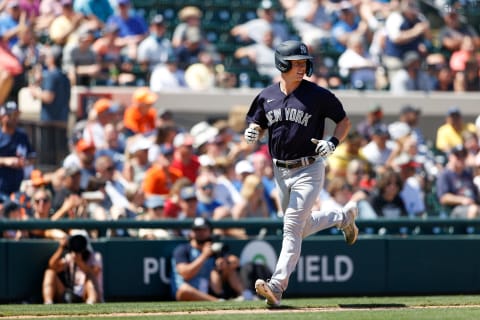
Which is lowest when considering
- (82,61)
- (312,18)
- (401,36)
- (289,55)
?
(289,55)

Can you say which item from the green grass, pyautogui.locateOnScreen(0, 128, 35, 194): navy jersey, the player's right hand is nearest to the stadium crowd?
pyautogui.locateOnScreen(0, 128, 35, 194): navy jersey

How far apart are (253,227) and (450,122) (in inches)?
197

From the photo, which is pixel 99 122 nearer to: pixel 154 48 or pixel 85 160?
pixel 85 160

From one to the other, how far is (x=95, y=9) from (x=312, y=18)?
3.84 meters

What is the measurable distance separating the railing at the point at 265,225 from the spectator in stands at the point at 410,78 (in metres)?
4.67

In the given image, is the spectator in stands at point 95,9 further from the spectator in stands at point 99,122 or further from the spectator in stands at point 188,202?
the spectator in stands at point 188,202

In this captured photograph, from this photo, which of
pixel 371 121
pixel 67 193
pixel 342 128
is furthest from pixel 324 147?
pixel 371 121

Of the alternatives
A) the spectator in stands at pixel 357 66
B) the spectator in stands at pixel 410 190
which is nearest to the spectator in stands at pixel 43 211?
the spectator in stands at pixel 410 190

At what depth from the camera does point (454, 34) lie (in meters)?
19.2

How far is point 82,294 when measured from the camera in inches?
434

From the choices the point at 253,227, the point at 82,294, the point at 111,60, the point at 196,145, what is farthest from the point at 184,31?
the point at 82,294

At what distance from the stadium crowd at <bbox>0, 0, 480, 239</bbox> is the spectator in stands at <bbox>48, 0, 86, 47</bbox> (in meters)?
0.02

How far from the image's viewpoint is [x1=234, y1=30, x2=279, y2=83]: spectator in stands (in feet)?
57.6

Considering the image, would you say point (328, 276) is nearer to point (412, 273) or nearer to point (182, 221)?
point (412, 273)
